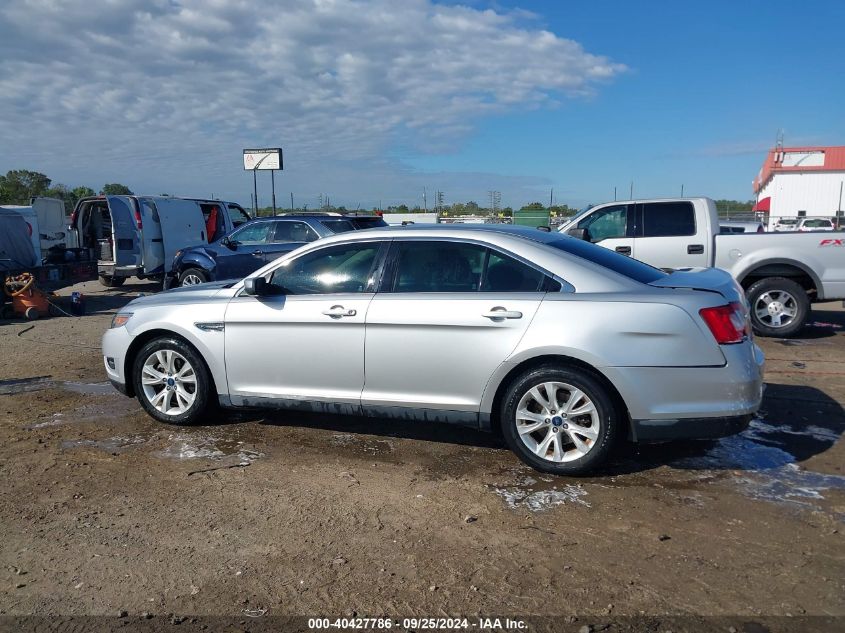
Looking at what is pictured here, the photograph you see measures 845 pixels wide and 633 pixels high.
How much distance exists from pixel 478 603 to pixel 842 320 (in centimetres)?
1023

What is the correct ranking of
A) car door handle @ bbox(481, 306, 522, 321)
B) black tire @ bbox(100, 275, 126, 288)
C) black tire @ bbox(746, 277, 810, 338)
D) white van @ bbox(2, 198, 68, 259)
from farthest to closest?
white van @ bbox(2, 198, 68, 259) → black tire @ bbox(100, 275, 126, 288) → black tire @ bbox(746, 277, 810, 338) → car door handle @ bbox(481, 306, 522, 321)

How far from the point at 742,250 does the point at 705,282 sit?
209 inches

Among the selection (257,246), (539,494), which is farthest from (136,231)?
(539,494)

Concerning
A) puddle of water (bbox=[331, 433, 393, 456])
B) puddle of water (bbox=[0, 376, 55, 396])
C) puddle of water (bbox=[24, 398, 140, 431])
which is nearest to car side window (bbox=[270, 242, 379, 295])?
puddle of water (bbox=[331, 433, 393, 456])

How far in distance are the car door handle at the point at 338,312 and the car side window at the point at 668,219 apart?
648 cm

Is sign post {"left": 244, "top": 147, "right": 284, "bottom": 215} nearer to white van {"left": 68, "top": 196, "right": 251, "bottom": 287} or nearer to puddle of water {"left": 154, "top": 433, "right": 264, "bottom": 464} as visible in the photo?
white van {"left": 68, "top": 196, "right": 251, "bottom": 287}

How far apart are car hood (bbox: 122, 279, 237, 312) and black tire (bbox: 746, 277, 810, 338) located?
7.10 m

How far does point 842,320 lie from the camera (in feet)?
35.4

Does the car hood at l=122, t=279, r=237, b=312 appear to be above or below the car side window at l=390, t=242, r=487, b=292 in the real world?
below

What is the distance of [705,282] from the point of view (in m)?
4.62

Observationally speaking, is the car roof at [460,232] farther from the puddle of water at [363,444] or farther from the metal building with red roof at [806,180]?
the metal building with red roof at [806,180]

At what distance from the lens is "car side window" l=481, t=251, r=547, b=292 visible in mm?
4512

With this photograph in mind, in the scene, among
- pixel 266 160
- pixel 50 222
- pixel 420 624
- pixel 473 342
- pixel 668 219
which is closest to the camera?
pixel 420 624

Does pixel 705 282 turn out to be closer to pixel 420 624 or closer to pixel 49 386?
pixel 420 624
